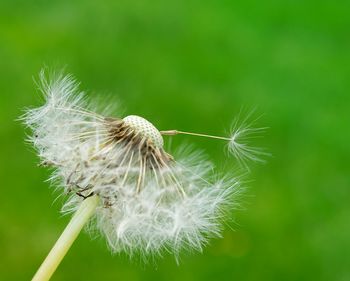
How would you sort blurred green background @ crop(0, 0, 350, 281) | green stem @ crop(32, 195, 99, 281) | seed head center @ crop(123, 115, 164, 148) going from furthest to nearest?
1. blurred green background @ crop(0, 0, 350, 281)
2. seed head center @ crop(123, 115, 164, 148)
3. green stem @ crop(32, 195, 99, 281)

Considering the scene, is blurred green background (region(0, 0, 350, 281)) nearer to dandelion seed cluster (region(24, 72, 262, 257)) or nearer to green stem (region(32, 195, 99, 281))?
dandelion seed cluster (region(24, 72, 262, 257))

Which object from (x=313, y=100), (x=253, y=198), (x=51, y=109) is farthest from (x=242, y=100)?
(x=51, y=109)

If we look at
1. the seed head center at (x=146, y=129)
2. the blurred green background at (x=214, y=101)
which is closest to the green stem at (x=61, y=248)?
the seed head center at (x=146, y=129)

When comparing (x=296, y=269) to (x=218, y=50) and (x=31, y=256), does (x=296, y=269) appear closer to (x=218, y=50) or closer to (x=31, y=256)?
(x=31, y=256)

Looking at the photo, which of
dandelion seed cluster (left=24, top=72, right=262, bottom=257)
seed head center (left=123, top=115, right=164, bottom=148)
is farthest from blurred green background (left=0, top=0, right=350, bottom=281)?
seed head center (left=123, top=115, right=164, bottom=148)

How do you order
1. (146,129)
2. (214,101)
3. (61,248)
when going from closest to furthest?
(61,248) < (146,129) < (214,101)

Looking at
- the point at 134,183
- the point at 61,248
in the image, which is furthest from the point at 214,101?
the point at 61,248

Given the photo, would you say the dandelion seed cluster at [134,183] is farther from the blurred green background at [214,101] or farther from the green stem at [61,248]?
the blurred green background at [214,101]

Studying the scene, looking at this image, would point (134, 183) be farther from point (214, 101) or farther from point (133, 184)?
point (214, 101)
